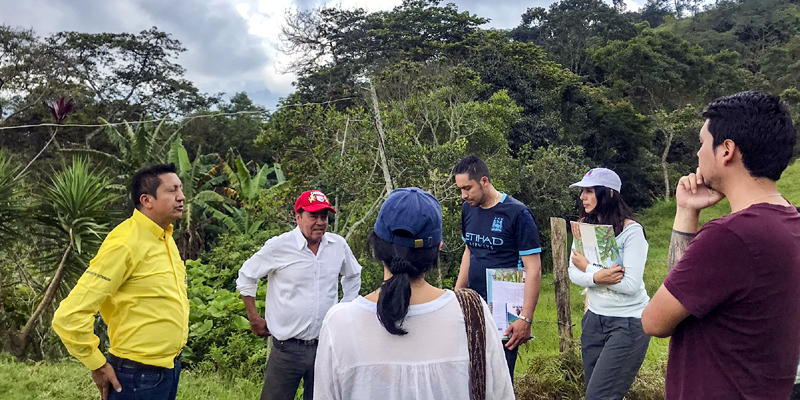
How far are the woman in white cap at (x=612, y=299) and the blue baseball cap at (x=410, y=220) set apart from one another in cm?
175

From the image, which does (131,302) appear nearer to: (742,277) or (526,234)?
(526,234)

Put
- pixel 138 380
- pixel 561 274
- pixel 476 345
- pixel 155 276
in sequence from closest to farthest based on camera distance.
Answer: pixel 476 345 < pixel 138 380 < pixel 155 276 < pixel 561 274

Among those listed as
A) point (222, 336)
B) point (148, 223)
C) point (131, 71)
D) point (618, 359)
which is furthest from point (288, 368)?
point (131, 71)

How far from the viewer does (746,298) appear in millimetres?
1461

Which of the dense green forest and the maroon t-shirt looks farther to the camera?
the dense green forest

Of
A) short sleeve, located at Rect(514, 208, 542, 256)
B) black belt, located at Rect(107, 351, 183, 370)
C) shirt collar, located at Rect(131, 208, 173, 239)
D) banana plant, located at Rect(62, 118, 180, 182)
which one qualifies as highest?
banana plant, located at Rect(62, 118, 180, 182)

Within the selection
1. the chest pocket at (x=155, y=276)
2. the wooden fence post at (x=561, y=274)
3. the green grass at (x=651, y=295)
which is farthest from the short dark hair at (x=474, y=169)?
the green grass at (x=651, y=295)

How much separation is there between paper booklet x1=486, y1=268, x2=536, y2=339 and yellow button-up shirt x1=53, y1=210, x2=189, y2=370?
1740mm

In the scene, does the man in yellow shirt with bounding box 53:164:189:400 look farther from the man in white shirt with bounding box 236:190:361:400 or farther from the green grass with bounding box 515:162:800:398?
the green grass with bounding box 515:162:800:398

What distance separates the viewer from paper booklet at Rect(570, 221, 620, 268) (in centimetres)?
299

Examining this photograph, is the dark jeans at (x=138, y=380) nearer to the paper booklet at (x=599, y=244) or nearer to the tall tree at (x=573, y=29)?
the paper booklet at (x=599, y=244)

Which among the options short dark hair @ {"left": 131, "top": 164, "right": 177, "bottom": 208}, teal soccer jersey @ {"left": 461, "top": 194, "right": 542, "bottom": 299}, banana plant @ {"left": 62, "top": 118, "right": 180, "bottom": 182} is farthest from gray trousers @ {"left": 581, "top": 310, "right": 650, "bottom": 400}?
banana plant @ {"left": 62, "top": 118, "right": 180, "bottom": 182}

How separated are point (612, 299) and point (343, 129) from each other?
5.51 metres

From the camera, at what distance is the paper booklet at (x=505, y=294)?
314 centimetres
